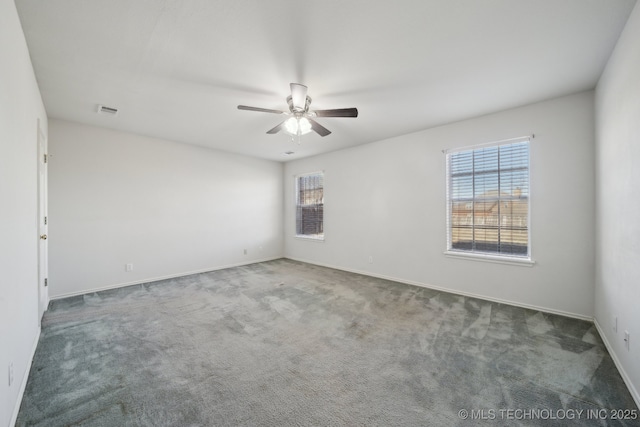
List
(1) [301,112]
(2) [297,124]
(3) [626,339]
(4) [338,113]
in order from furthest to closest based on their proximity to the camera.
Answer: (2) [297,124]
(1) [301,112]
(4) [338,113]
(3) [626,339]

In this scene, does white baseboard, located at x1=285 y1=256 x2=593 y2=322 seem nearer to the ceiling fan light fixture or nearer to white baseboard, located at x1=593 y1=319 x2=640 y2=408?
white baseboard, located at x1=593 y1=319 x2=640 y2=408

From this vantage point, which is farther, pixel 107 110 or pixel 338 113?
pixel 107 110

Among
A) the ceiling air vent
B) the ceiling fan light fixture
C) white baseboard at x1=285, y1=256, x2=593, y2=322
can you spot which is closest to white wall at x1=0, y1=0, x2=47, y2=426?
the ceiling air vent

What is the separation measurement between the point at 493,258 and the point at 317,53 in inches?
134

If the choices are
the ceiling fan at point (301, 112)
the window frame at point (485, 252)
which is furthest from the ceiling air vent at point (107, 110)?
the window frame at point (485, 252)

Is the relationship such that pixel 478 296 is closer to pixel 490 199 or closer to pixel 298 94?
pixel 490 199

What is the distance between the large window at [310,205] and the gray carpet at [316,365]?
265cm

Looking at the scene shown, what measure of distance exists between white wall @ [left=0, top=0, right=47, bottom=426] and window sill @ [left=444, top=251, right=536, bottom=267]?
4504mm

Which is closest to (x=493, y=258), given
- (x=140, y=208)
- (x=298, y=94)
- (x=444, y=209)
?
(x=444, y=209)

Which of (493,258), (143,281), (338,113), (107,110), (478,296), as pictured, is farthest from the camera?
(143,281)

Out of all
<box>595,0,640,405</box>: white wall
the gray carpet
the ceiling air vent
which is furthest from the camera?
the ceiling air vent

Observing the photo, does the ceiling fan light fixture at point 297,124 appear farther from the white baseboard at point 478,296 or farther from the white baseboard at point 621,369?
the white baseboard at point 621,369

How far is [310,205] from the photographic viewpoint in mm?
6207

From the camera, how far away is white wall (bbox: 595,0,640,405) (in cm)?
175
